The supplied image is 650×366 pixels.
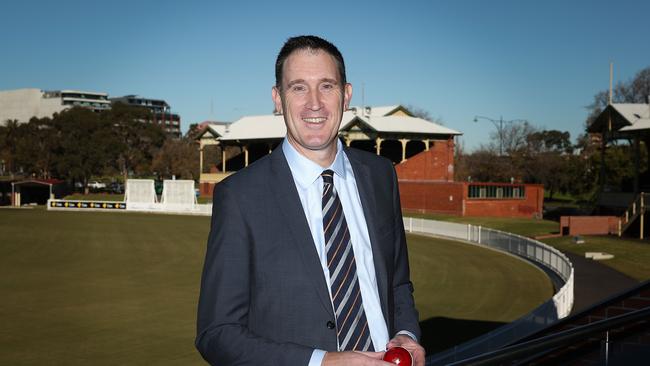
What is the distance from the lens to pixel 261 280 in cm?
278

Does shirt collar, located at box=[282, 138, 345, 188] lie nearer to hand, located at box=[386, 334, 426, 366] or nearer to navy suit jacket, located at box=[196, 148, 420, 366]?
navy suit jacket, located at box=[196, 148, 420, 366]

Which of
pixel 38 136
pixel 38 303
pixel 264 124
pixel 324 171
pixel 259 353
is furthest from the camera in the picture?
pixel 38 136

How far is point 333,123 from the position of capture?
3088 millimetres

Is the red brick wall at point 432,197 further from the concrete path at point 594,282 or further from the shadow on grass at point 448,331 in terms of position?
the shadow on grass at point 448,331

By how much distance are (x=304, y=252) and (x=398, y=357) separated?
2.00 feet

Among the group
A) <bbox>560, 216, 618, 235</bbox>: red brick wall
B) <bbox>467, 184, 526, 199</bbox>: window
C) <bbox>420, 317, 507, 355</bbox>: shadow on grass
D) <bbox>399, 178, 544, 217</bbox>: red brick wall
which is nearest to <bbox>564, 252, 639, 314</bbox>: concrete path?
<bbox>420, 317, 507, 355</bbox>: shadow on grass

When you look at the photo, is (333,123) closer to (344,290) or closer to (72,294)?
(344,290)

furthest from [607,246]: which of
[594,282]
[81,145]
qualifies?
[81,145]

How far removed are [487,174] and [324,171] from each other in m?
77.6

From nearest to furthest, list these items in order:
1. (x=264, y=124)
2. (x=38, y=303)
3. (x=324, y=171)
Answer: (x=324, y=171) < (x=38, y=303) < (x=264, y=124)

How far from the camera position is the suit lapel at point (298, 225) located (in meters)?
2.78

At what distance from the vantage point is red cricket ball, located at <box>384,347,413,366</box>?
250 cm

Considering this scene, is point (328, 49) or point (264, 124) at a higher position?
point (264, 124)

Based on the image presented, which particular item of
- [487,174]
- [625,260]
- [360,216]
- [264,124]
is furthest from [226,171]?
[360,216]
